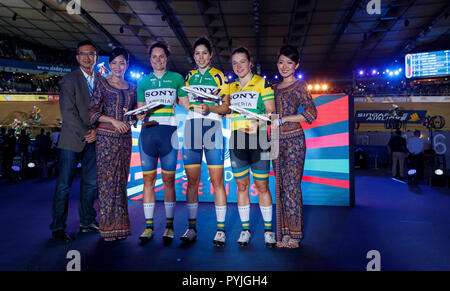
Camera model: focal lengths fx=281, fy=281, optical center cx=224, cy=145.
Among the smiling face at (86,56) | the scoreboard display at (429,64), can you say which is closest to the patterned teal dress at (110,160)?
the smiling face at (86,56)

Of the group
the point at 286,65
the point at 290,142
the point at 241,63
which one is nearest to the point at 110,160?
the point at 241,63

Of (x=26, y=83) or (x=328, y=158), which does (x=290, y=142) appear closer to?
(x=328, y=158)

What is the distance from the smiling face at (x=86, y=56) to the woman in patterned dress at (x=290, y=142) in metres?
1.98

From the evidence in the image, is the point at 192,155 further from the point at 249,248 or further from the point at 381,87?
the point at 381,87

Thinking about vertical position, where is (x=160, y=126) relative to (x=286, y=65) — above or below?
below

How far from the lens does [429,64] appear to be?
11.5 m

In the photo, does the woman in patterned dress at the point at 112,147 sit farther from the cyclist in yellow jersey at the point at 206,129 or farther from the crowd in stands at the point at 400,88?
the crowd in stands at the point at 400,88

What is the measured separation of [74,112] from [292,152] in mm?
2214

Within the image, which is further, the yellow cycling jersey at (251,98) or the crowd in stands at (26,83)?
the crowd in stands at (26,83)

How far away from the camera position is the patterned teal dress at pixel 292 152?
2527 millimetres

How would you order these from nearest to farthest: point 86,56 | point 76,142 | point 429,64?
point 76,142 < point 86,56 < point 429,64

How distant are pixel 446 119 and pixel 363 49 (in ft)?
20.3

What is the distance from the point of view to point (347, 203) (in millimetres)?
4305
